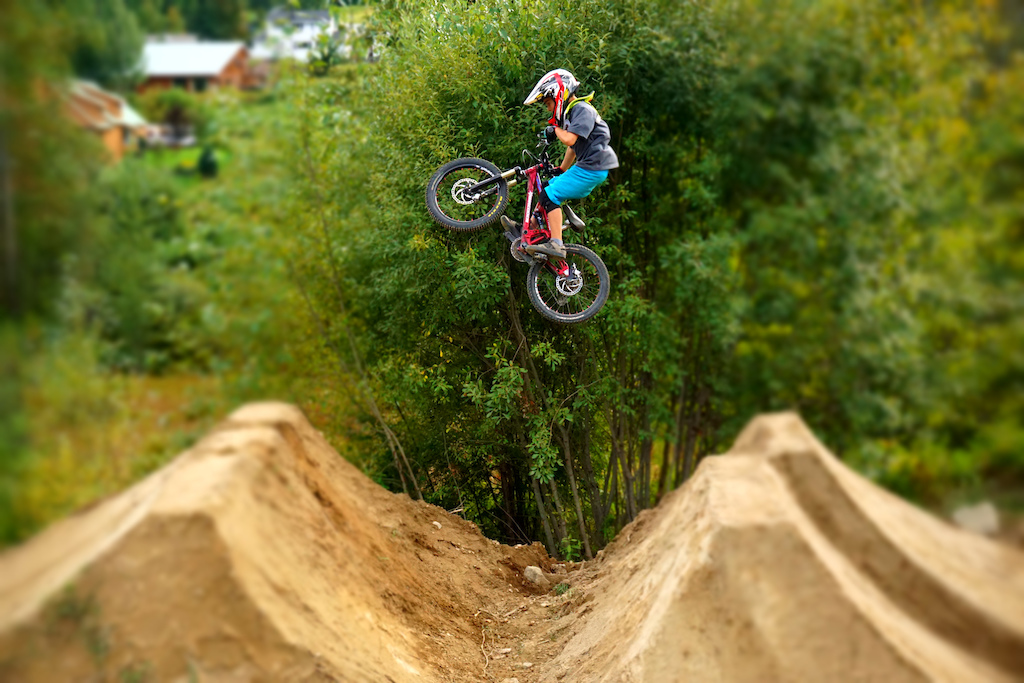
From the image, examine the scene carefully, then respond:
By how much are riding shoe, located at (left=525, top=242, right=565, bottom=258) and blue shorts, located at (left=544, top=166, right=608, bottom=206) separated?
454 mm

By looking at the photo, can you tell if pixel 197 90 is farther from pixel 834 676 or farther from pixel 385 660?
pixel 834 676

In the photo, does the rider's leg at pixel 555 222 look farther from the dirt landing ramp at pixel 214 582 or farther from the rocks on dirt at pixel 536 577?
the rocks on dirt at pixel 536 577

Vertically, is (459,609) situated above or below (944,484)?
below

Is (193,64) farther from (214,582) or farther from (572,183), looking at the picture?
(572,183)

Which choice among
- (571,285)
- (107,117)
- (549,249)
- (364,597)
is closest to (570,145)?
(549,249)

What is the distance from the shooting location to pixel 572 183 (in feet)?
28.7

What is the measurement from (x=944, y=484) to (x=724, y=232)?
Answer: 2.96 metres

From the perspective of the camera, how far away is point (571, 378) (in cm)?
1222

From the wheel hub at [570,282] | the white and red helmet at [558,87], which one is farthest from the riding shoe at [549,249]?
the white and red helmet at [558,87]

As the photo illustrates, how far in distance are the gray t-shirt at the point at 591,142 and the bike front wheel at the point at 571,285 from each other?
0.95 meters

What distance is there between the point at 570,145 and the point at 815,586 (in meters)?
4.91

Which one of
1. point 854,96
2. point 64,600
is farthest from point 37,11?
point 854,96

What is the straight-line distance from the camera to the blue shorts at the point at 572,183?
8688mm

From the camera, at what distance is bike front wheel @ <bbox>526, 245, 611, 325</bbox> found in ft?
29.9
